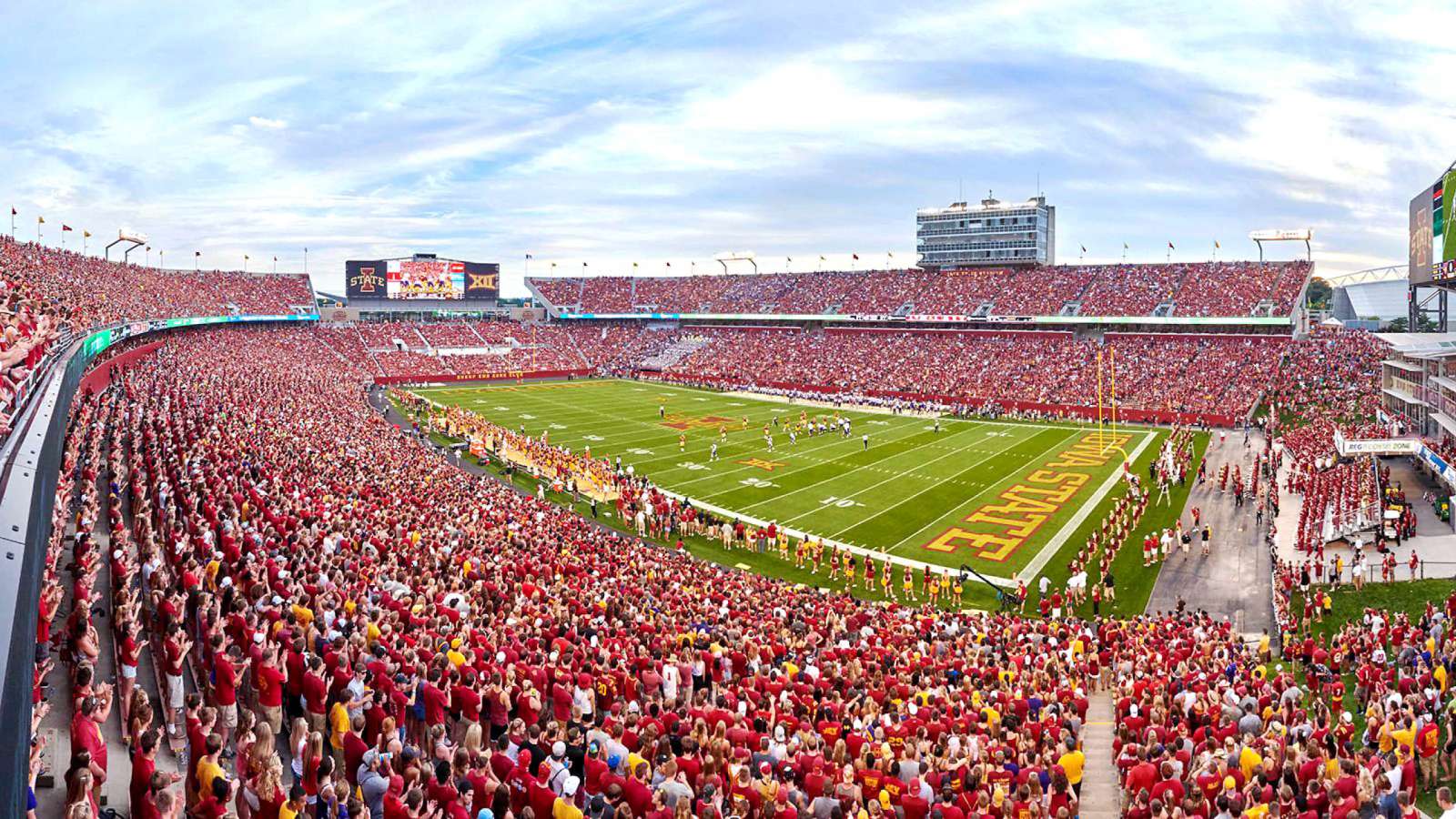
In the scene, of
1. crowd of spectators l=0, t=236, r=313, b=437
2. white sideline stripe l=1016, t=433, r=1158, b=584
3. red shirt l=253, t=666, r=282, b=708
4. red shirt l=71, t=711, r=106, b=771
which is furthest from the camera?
white sideline stripe l=1016, t=433, r=1158, b=584

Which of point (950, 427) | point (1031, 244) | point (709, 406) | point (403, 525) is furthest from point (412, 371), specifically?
point (403, 525)

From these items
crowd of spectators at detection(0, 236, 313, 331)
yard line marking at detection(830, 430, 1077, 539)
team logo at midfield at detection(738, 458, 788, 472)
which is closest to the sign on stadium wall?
yard line marking at detection(830, 430, 1077, 539)

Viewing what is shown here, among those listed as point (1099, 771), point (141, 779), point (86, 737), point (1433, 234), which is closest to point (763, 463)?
point (1433, 234)

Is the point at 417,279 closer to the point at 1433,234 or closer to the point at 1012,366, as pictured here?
the point at 1012,366

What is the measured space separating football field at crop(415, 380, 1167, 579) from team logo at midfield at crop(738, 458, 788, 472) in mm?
76

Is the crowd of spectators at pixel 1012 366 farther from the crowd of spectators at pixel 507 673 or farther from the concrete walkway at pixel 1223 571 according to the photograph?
the crowd of spectators at pixel 507 673

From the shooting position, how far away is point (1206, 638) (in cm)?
1508

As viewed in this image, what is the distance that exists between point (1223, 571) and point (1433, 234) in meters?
12.6

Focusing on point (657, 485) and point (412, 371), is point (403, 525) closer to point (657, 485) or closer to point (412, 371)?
point (657, 485)

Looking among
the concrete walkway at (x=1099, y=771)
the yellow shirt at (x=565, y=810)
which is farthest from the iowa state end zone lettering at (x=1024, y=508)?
the yellow shirt at (x=565, y=810)

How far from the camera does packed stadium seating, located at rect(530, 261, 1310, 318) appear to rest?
62.8 m

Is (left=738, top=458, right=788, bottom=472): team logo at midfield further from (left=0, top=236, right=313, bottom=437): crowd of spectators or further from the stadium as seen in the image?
(left=0, top=236, right=313, bottom=437): crowd of spectators

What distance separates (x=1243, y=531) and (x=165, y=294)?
6361cm

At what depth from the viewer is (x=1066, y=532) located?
27.2 meters
